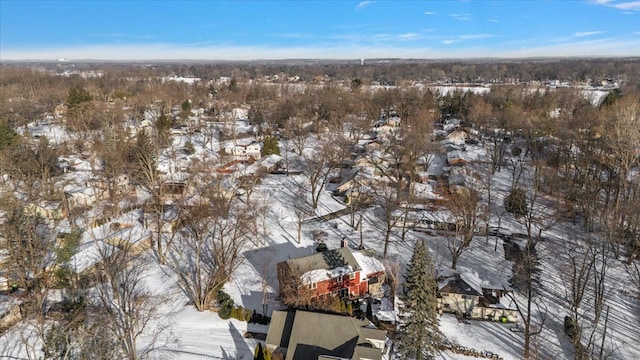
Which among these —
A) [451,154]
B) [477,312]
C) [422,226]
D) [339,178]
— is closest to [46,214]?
[339,178]

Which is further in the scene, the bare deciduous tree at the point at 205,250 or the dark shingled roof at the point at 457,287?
the bare deciduous tree at the point at 205,250

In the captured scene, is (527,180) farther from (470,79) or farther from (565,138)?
(470,79)

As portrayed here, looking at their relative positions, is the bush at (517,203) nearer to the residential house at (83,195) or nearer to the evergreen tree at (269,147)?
the evergreen tree at (269,147)

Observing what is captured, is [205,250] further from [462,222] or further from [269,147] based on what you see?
[269,147]

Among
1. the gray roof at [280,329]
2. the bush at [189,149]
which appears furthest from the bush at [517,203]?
the bush at [189,149]

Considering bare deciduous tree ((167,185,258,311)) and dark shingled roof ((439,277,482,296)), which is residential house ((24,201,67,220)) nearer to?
bare deciduous tree ((167,185,258,311))
